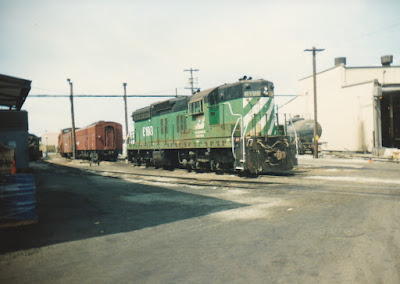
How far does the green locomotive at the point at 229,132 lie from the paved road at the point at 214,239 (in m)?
3.09

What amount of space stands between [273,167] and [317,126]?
1553 cm

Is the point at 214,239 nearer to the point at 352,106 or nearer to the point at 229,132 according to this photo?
the point at 229,132

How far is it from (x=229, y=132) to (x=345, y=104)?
77.6 feet

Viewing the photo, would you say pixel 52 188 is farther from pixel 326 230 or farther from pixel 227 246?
pixel 326 230

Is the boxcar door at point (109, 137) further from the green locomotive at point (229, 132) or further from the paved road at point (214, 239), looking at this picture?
the paved road at point (214, 239)

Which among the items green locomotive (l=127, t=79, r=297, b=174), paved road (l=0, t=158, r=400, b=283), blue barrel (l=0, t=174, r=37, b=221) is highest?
green locomotive (l=127, t=79, r=297, b=174)

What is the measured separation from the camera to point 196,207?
7152mm

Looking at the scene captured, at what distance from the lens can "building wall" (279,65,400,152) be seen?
2859cm

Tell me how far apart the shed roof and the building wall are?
22072mm

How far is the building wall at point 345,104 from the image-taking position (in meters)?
28.6

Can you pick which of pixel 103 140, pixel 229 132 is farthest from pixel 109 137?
pixel 229 132

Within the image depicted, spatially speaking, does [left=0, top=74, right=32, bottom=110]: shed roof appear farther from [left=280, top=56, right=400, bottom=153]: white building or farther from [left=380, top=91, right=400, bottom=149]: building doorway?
[left=380, top=91, right=400, bottom=149]: building doorway

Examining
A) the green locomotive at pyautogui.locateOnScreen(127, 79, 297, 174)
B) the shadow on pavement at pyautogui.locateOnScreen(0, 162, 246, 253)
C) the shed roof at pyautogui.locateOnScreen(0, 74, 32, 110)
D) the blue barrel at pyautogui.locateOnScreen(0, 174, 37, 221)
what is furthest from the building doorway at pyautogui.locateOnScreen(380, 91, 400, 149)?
the blue barrel at pyautogui.locateOnScreen(0, 174, 37, 221)

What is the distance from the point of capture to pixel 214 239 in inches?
188
